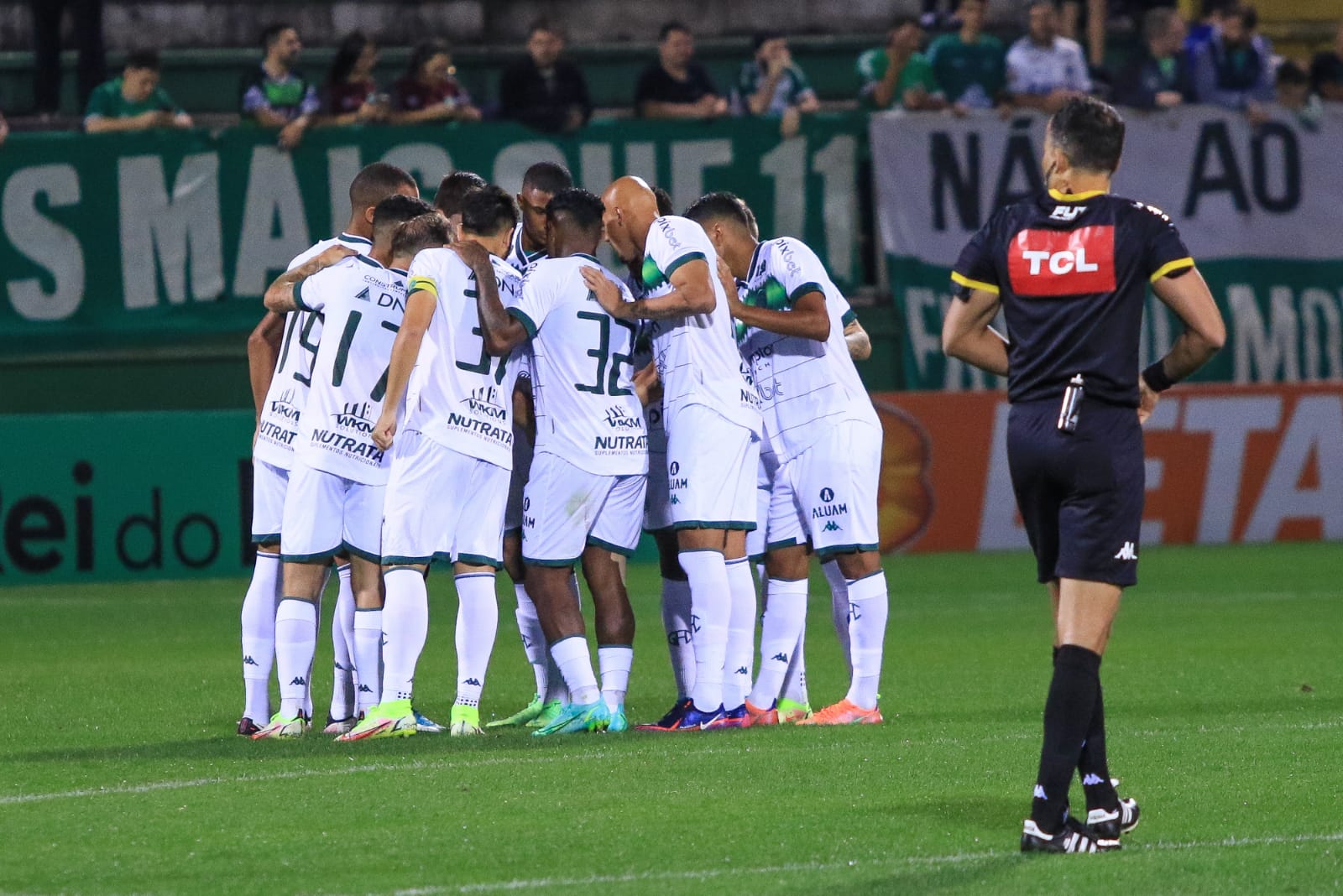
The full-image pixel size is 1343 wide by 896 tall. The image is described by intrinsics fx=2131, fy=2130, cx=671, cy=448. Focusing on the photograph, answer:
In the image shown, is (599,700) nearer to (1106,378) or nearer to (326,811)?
(326,811)

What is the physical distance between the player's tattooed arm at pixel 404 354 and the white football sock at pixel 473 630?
626 millimetres

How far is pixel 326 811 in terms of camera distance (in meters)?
6.44

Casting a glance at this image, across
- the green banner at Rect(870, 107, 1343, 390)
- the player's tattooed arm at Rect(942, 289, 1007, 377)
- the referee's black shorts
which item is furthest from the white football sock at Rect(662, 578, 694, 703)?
the green banner at Rect(870, 107, 1343, 390)

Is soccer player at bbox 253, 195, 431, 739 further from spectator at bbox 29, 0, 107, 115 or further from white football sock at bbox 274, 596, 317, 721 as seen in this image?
spectator at bbox 29, 0, 107, 115

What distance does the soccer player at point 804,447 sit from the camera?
27.8 ft

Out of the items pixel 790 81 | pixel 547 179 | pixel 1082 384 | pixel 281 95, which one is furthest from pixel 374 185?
pixel 790 81

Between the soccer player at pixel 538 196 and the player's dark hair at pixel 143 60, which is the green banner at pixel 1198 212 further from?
the soccer player at pixel 538 196

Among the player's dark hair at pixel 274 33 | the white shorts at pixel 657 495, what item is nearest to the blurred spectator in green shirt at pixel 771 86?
the player's dark hair at pixel 274 33

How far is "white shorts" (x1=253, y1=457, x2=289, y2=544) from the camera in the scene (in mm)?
8516

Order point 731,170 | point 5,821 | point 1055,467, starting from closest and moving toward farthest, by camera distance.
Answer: point 1055,467
point 5,821
point 731,170

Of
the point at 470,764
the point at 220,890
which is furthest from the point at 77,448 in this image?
the point at 220,890

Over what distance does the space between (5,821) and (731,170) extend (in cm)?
1238

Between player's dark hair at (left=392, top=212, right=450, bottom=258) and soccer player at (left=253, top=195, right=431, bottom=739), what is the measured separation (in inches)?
2.3

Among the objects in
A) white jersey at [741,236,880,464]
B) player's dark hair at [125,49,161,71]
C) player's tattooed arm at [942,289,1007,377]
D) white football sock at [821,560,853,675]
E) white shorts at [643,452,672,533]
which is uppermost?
player's dark hair at [125,49,161,71]
